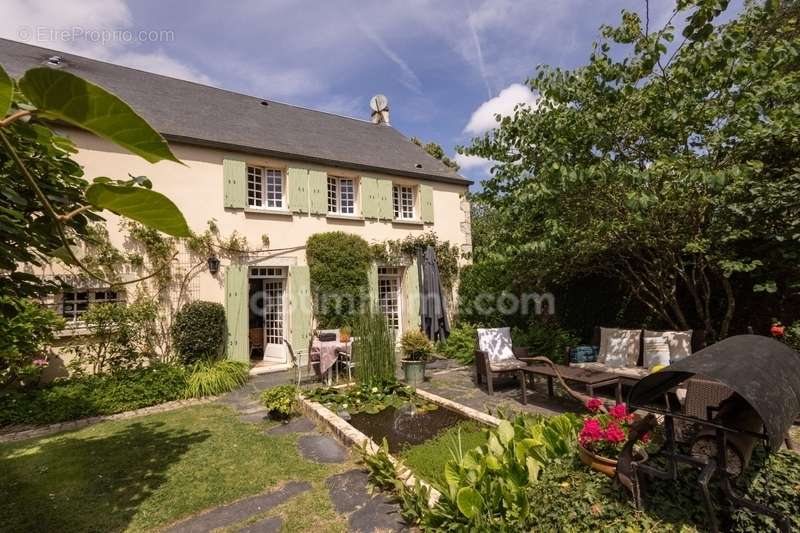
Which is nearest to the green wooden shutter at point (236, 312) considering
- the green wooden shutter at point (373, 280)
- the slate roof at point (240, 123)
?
the slate roof at point (240, 123)

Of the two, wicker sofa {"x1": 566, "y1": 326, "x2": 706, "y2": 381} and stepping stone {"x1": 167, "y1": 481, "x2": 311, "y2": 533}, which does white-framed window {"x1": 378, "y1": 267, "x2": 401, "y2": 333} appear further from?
stepping stone {"x1": 167, "y1": 481, "x2": 311, "y2": 533}

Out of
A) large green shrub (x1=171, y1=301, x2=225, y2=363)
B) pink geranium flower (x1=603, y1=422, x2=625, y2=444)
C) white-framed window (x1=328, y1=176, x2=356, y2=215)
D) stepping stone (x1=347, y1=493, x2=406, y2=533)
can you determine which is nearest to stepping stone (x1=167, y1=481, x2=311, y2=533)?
stepping stone (x1=347, y1=493, x2=406, y2=533)

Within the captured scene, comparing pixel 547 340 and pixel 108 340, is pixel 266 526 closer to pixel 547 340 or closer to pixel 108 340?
pixel 108 340

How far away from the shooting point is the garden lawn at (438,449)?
366 centimetres

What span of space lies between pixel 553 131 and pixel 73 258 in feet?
18.8

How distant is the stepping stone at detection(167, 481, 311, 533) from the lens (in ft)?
10.2

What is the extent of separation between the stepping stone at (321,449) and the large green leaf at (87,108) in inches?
164

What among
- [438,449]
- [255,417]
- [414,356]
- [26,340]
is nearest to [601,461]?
[438,449]

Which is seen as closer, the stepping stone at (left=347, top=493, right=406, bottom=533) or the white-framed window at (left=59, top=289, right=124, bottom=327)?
the stepping stone at (left=347, top=493, right=406, bottom=533)

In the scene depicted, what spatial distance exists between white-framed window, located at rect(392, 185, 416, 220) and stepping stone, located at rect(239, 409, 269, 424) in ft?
21.8

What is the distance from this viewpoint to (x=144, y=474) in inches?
157

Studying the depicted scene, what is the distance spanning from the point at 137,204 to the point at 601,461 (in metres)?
2.92

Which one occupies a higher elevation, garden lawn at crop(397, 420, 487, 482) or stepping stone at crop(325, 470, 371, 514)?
garden lawn at crop(397, 420, 487, 482)

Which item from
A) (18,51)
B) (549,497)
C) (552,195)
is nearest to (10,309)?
(549,497)
